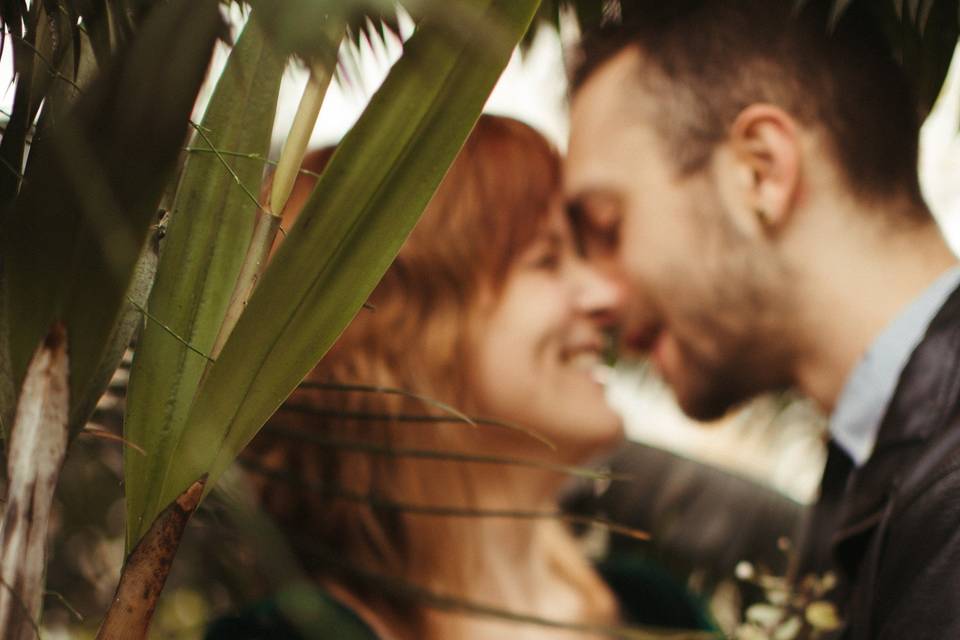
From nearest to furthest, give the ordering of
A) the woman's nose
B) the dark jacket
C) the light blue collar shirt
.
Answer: the dark jacket, the light blue collar shirt, the woman's nose

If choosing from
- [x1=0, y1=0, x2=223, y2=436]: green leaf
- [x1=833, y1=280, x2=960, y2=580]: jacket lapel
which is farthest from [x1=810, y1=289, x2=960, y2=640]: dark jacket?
[x1=0, y1=0, x2=223, y2=436]: green leaf

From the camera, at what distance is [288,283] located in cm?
33

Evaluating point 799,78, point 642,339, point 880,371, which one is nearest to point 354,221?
point 880,371

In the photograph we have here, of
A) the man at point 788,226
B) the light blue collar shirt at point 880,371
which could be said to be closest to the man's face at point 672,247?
the man at point 788,226

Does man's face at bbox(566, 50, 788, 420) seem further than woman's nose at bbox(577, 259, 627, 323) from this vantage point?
No

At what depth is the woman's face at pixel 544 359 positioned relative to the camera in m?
1.09

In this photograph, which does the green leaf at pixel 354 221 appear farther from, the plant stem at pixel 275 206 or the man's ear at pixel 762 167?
the man's ear at pixel 762 167

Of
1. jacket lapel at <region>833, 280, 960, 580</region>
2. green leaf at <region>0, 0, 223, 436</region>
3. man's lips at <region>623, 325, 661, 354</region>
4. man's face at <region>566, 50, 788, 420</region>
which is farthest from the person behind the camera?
man's lips at <region>623, 325, 661, 354</region>

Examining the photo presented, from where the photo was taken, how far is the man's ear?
3.21 feet

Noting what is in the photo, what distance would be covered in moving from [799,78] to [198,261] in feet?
2.63

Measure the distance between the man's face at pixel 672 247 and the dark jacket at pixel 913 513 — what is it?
32cm

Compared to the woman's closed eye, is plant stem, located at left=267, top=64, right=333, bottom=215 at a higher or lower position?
lower

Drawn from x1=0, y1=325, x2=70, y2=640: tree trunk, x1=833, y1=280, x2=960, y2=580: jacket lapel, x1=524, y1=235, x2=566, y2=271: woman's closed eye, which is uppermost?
x1=524, y1=235, x2=566, y2=271: woman's closed eye

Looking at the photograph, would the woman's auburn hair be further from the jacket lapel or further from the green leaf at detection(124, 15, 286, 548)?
the green leaf at detection(124, 15, 286, 548)
